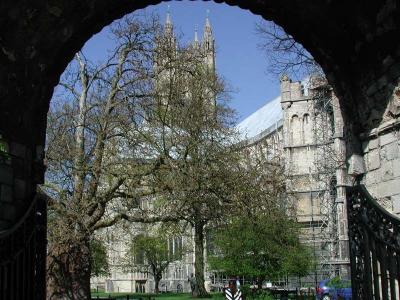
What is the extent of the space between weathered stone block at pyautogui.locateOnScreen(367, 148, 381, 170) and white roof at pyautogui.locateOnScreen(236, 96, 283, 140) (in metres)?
62.9

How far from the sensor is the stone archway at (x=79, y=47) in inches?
304

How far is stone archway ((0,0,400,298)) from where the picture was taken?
7723mm

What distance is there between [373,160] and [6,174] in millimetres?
4835

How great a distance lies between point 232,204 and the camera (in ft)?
62.3

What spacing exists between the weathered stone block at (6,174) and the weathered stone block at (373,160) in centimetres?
476

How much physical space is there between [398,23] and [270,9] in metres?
2.01

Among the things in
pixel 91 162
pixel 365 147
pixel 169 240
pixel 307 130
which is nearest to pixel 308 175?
pixel 307 130

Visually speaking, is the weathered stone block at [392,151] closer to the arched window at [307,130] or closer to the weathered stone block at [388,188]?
the weathered stone block at [388,188]

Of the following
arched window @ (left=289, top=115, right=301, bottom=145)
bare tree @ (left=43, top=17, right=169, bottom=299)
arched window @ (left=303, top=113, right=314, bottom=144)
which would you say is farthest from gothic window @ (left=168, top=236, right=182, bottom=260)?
bare tree @ (left=43, top=17, right=169, bottom=299)

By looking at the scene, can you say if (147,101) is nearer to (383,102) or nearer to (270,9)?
(270,9)

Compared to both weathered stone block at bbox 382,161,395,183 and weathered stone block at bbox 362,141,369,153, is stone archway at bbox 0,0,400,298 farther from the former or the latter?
weathered stone block at bbox 382,161,395,183

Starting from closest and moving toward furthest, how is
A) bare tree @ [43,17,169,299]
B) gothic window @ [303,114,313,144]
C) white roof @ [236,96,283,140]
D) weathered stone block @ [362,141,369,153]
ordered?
weathered stone block @ [362,141,369,153] < bare tree @ [43,17,169,299] < gothic window @ [303,114,313,144] < white roof @ [236,96,283,140]

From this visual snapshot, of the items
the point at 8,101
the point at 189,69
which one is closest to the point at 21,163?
the point at 8,101

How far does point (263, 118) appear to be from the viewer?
77688 mm
